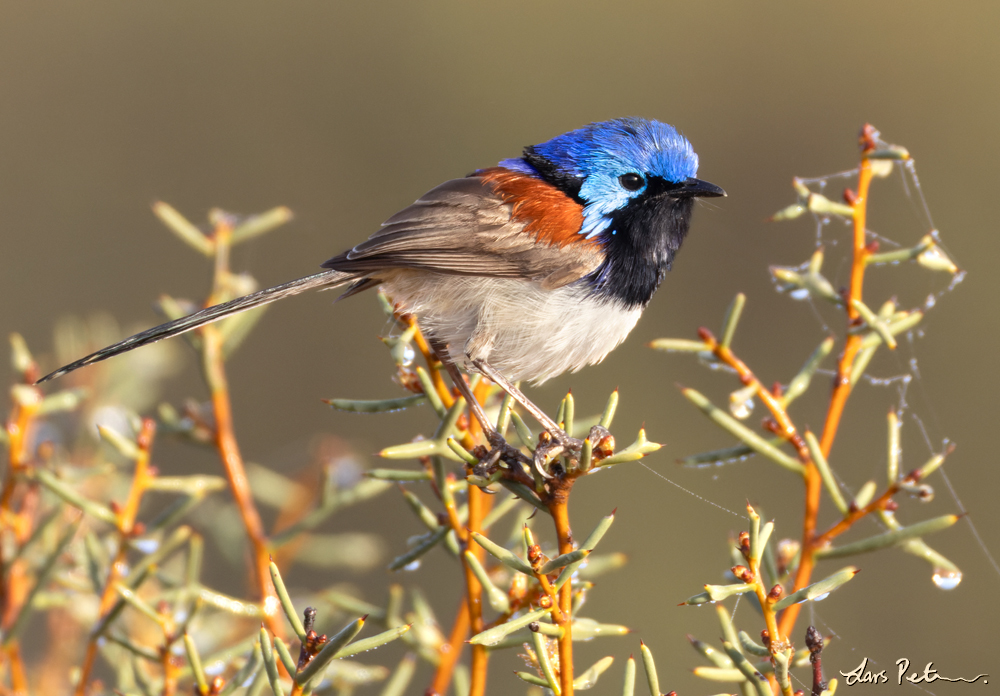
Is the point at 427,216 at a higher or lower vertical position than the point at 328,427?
higher

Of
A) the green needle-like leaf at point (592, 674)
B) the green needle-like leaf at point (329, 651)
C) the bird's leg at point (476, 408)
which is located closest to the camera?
the green needle-like leaf at point (329, 651)

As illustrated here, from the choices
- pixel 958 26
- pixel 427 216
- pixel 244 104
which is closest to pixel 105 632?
pixel 427 216

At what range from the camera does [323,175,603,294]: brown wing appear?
8.90 ft

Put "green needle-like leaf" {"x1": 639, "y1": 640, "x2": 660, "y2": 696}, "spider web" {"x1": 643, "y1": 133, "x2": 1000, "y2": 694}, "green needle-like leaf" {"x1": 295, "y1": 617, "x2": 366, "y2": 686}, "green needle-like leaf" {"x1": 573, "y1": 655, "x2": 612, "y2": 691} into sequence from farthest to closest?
"spider web" {"x1": 643, "y1": 133, "x2": 1000, "y2": 694}
"green needle-like leaf" {"x1": 573, "y1": 655, "x2": 612, "y2": 691}
"green needle-like leaf" {"x1": 639, "y1": 640, "x2": 660, "y2": 696}
"green needle-like leaf" {"x1": 295, "y1": 617, "x2": 366, "y2": 686}

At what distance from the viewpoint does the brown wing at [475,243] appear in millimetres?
2713

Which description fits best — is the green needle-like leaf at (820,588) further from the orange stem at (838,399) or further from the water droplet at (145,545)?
the water droplet at (145,545)

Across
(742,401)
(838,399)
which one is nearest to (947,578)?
(838,399)

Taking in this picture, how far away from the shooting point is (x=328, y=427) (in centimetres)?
542

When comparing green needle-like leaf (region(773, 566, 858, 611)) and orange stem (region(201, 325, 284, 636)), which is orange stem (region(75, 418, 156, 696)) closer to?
orange stem (region(201, 325, 284, 636))

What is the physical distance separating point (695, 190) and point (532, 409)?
878 mm

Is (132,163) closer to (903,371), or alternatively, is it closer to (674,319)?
(674,319)

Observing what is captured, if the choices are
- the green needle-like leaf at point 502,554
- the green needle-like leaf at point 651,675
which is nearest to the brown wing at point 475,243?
the green needle-like leaf at point 502,554

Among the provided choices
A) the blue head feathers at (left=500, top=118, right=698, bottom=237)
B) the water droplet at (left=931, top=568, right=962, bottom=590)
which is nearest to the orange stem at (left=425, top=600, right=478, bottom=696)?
the water droplet at (left=931, top=568, right=962, bottom=590)

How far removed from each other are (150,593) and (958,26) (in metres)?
7.36
